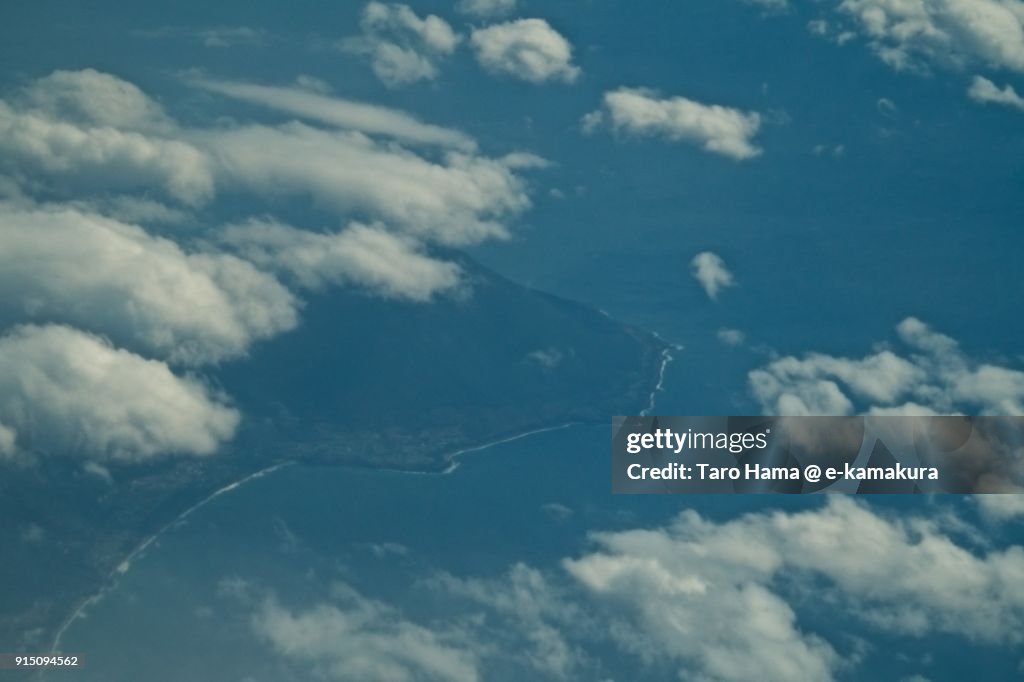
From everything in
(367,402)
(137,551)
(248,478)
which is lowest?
(137,551)

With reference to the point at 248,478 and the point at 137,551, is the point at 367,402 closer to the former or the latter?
the point at 248,478

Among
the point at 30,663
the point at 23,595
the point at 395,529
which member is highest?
the point at 395,529

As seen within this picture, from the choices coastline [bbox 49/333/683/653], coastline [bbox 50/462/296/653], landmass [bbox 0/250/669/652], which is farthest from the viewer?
landmass [bbox 0/250/669/652]

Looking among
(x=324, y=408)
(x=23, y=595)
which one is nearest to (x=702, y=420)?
(x=324, y=408)

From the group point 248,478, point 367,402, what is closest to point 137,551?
point 248,478

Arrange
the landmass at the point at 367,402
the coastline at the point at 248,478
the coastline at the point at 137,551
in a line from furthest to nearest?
the landmass at the point at 367,402
the coastline at the point at 248,478
the coastline at the point at 137,551

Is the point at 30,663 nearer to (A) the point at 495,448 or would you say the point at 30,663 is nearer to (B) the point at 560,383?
(A) the point at 495,448

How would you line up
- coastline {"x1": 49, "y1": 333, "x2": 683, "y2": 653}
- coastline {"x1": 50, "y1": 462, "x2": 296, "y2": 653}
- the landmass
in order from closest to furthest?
coastline {"x1": 50, "y1": 462, "x2": 296, "y2": 653}, coastline {"x1": 49, "y1": 333, "x2": 683, "y2": 653}, the landmass

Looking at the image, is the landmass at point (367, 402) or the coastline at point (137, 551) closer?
the coastline at point (137, 551)

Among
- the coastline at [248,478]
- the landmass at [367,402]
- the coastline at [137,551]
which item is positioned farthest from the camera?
the landmass at [367,402]

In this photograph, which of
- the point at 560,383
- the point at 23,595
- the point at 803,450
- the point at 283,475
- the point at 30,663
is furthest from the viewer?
the point at 560,383

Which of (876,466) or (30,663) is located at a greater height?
(876,466)
